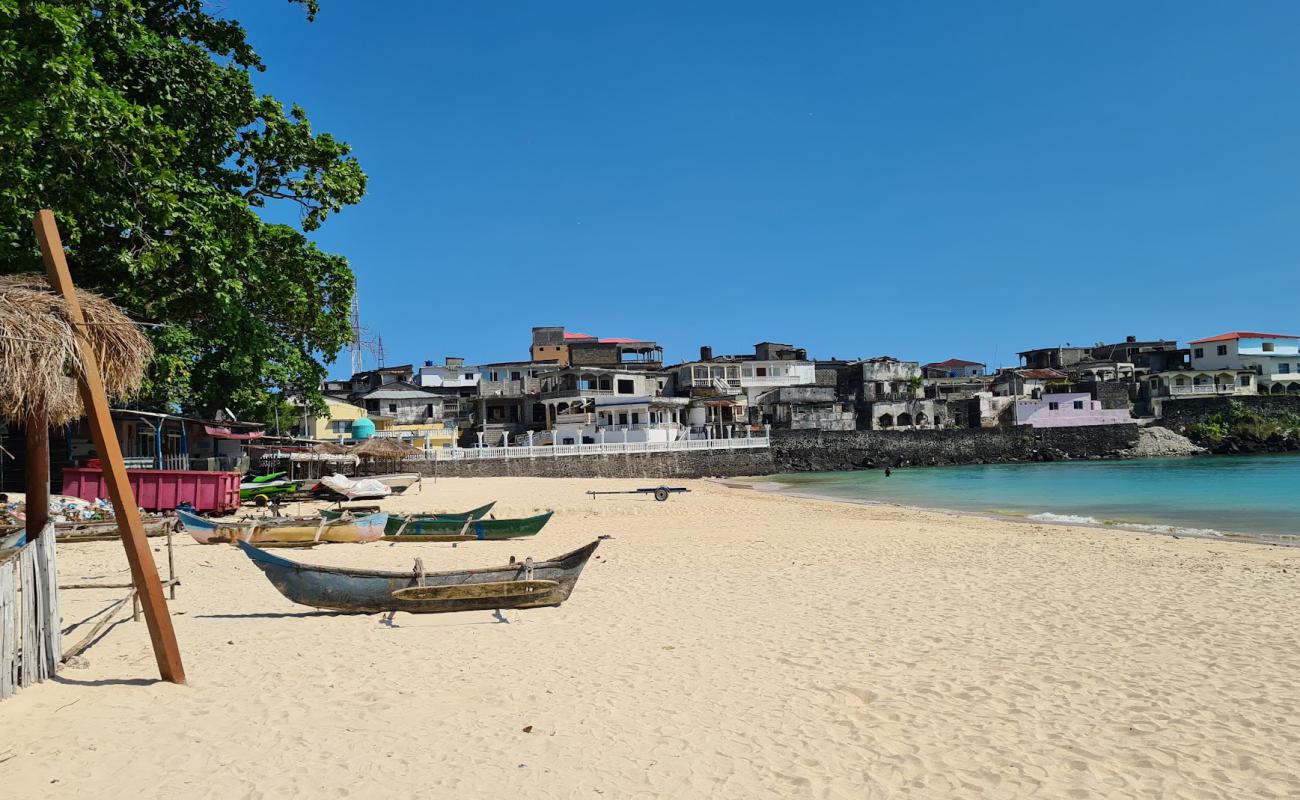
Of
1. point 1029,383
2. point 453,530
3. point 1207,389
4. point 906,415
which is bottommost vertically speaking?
point 453,530

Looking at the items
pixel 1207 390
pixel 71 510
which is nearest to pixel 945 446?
pixel 1207 390

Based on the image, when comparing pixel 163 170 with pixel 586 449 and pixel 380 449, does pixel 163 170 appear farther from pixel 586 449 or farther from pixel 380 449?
pixel 586 449

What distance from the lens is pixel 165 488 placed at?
18469 mm

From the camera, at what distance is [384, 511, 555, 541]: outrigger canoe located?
16.8m

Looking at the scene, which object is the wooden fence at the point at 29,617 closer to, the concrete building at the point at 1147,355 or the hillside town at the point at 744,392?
the hillside town at the point at 744,392

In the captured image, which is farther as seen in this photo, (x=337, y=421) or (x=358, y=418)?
(x=337, y=421)

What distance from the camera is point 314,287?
66.8ft

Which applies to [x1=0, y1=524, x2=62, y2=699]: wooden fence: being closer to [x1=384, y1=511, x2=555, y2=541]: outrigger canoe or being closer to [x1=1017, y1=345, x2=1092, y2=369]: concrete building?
[x1=384, y1=511, x2=555, y2=541]: outrigger canoe

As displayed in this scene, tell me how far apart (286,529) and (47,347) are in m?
10.8

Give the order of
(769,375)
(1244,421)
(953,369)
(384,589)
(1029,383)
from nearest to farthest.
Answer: (384,589)
(1244,421)
(1029,383)
(769,375)
(953,369)

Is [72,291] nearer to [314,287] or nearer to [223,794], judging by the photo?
[223,794]

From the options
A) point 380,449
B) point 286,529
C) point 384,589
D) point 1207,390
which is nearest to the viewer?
point 384,589

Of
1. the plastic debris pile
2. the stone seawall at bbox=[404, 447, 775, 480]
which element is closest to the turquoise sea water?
the stone seawall at bbox=[404, 447, 775, 480]

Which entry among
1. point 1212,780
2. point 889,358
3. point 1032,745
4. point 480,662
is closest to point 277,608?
point 480,662
